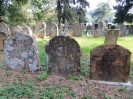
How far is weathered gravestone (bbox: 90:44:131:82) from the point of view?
4.72 metres

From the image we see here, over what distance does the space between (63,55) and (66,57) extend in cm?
11

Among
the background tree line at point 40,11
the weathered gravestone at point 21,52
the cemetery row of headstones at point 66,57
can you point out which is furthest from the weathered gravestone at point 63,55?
the background tree line at point 40,11

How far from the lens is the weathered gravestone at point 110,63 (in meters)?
4.72

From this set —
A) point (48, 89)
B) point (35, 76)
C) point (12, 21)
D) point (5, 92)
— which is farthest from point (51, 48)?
point (12, 21)

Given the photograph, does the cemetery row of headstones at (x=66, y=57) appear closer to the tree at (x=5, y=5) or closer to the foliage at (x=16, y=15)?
the tree at (x=5, y=5)

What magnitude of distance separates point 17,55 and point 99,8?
2844 inches

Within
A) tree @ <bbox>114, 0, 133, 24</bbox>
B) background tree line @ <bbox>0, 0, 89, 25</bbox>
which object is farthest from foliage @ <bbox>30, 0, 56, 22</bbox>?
tree @ <bbox>114, 0, 133, 24</bbox>

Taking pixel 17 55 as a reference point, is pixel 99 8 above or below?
above

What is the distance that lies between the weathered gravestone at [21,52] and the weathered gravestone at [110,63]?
1.91m

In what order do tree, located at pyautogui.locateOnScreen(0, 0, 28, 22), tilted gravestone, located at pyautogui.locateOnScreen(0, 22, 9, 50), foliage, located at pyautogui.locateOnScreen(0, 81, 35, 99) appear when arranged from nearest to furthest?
foliage, located at pyautogui.locateOnScreen(0, 81, 35, 99), tilted gravestone, located at pyautogui.locateOnScreen(0, 22, 9, 50), tree, located at pyautogui.locateOnScreen(0, 0, 28, 22)

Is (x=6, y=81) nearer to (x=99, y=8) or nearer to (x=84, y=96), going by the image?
(x=84, y=96)

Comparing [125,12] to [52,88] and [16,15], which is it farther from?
[52,88]

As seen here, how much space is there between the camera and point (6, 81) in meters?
4.75

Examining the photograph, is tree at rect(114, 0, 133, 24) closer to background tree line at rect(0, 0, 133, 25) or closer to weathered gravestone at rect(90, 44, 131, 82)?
background tree line at rect(0, 0, 133, 25)
